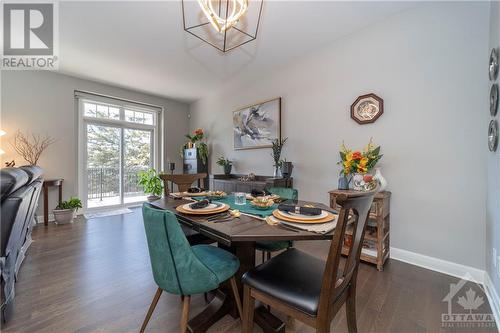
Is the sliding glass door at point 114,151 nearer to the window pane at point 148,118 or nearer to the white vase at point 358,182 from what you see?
the window pane at point 148,118

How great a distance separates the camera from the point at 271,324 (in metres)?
1.30

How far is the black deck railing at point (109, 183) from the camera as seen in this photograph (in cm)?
435

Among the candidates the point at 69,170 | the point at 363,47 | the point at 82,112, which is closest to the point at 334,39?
the point at 363,47

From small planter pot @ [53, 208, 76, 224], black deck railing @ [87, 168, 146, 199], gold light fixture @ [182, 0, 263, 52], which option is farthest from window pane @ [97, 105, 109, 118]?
gold light fixture @ [182, 0, 263, 52]

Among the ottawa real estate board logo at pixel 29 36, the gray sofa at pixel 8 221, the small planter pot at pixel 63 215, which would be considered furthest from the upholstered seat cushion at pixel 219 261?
the small planter pot at pixel 63 215

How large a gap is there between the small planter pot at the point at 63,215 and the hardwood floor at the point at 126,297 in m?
1.07

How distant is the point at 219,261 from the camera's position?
1.27 m

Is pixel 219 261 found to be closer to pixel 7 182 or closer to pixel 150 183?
pixel 7 182

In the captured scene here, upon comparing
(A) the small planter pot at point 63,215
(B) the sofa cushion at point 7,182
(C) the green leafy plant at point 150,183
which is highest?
(B) the sofa cushion at point 7,182

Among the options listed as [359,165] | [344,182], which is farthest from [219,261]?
[344,182]

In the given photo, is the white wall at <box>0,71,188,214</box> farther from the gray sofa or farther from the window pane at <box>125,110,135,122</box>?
the gray sofa

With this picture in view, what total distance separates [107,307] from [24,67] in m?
4.30

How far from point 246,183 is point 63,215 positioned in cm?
322

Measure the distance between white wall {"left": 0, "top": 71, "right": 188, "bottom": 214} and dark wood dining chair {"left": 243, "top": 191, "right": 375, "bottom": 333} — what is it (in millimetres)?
4538
